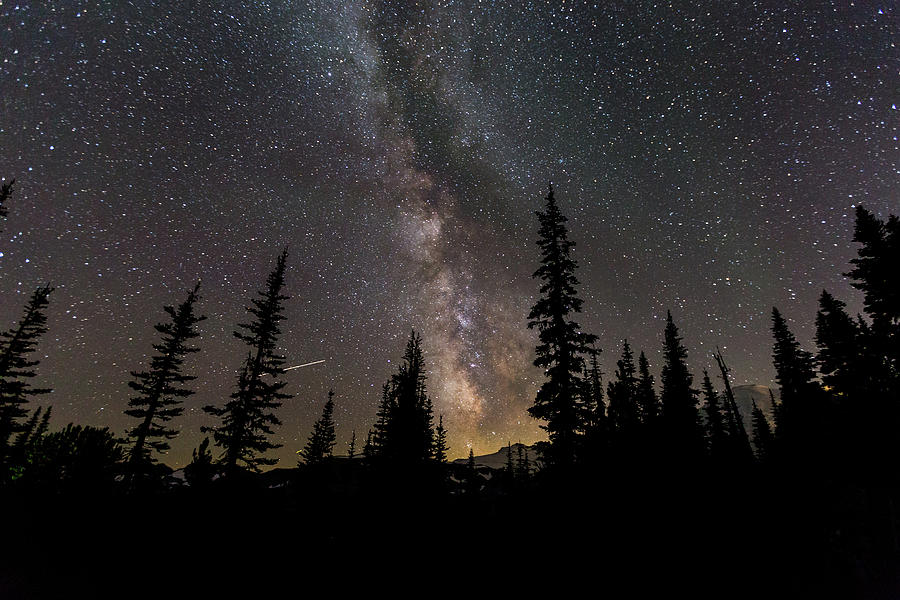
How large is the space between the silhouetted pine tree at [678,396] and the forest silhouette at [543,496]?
0.30 meters

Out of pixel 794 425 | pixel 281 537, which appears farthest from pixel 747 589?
pixel 794 425

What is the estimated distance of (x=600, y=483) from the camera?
13.5 meters

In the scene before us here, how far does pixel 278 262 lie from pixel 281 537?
23963 millimetres

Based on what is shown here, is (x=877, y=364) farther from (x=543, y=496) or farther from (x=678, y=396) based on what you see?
(x=543, y=496)

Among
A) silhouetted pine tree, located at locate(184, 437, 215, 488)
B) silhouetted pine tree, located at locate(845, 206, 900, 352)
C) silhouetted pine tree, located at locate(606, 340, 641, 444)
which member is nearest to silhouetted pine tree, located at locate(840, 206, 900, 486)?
silhouetted pine tree, located at locate(845, 206, 900, 352)

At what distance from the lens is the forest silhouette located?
6004 mm

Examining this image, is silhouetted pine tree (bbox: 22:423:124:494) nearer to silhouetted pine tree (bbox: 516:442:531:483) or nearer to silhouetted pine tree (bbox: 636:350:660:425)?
silhouetted pine tree (bbox: 516:442:531:483)


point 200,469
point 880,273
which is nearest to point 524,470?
point 880,273

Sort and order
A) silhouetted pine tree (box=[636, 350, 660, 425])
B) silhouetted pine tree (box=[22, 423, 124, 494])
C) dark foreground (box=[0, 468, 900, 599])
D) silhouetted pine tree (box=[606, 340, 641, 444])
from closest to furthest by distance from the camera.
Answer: dark foreground (box=[0, 468, 900, 599]) < silhouetted pine tree (box=[22, 423, 124, 494]) < silhouetted pine tree (box=[606, 340, 641, 444]) < silhouetted pine tree (box=[636, 350, 660, 425])

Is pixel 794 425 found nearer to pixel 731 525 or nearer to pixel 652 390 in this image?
pixel 652 390

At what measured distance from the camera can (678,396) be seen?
2894 cm

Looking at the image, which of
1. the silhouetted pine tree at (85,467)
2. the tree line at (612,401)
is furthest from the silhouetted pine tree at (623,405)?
the silhouetted pine tree at (85,467)

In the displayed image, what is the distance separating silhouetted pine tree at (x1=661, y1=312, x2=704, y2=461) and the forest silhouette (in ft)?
1.00

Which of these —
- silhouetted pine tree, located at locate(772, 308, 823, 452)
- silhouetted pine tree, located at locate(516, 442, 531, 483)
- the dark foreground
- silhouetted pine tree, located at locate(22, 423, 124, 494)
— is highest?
silhouetted pine tree, located at locate(772, 308, 823, 452)
